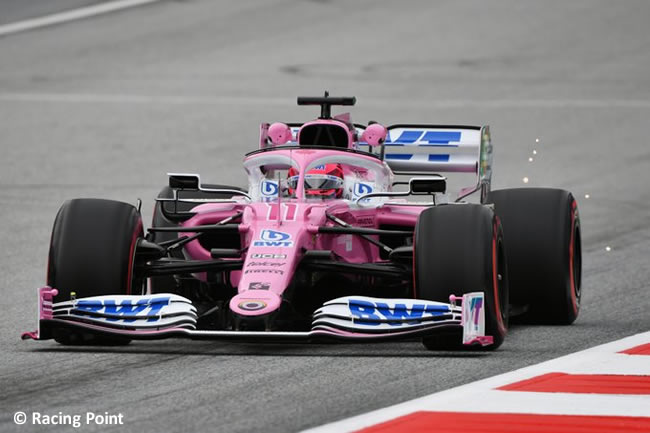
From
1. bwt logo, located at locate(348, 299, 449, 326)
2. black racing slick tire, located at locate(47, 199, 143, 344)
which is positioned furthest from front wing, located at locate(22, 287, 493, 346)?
black racing slick tire, located at locate(47, 199, 143, 344)

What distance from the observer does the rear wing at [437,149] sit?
13.9 m

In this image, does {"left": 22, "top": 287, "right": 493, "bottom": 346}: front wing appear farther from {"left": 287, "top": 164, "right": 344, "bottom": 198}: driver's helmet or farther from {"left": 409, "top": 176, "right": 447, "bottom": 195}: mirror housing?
{"left": 287, "top": 164, "right": 344, "bottom": 198}: driver's helmet

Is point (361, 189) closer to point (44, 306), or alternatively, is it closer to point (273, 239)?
point (273, 239)

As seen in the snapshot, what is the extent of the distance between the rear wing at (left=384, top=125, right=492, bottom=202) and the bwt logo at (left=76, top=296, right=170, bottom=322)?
432 centimetres

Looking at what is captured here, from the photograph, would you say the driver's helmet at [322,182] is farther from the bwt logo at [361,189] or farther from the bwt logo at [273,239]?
the bwt logo at [273,239]

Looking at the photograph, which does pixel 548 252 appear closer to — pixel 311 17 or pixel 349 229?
pixel 349 229

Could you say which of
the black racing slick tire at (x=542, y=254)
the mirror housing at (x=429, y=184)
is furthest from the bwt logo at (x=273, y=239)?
the black racing slick tire at (x=542, y=254)

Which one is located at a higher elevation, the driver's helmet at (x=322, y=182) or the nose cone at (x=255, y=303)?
the driver's helmet at (x=322, y=182)

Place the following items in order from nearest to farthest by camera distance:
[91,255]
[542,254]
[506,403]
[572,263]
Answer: [506,403] → [91,255] → [542,254] → [572,263]

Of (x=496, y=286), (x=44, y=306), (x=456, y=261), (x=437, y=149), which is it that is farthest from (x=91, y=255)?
(x=437, y=149)

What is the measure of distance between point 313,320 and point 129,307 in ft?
4.06

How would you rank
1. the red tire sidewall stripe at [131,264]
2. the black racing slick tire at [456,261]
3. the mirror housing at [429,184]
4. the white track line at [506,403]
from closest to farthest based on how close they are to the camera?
1. the white track line at [506,403]
2. the black racing slick tire at [456,261]
3. the red tire sidewall stripe at [131,264]
4. the mirror housing at [429,184]

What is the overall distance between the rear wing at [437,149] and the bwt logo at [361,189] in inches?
69.8

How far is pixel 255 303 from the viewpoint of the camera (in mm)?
10070
